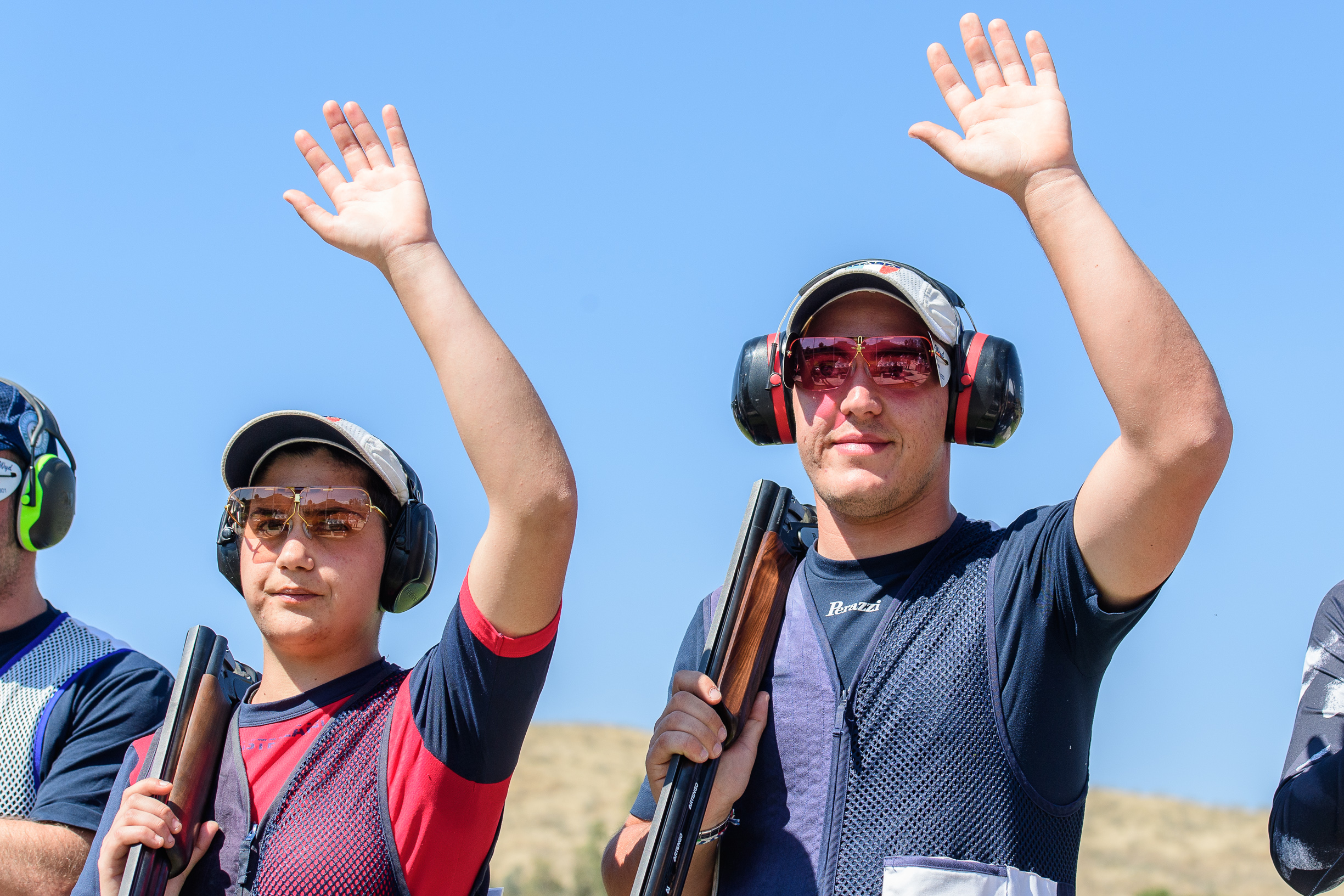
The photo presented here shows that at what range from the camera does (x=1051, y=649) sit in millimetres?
3307

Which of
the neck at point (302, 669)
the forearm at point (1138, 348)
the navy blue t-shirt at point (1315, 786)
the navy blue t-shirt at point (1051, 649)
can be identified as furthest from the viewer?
the neck at point (302, 669)

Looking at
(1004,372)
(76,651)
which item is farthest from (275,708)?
(1004,372)

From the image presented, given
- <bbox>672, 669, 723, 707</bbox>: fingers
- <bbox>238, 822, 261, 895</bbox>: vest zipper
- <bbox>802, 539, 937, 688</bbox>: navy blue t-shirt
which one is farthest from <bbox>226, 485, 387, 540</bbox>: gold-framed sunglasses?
<bbox>802, 539, 937, 688</bbox>: navy blue t-shirt

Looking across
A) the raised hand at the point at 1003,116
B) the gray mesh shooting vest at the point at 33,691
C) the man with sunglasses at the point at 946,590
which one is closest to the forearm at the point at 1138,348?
the man with sunglasses at the point at 946,590

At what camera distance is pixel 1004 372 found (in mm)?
3729

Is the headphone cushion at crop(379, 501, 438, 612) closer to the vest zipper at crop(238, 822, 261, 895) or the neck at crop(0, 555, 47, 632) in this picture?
the vest zipper at crop(238, 822, 261, 895)

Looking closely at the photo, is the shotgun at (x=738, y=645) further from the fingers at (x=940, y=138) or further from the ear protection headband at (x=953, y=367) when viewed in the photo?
the fingers at (x=940, y=138)

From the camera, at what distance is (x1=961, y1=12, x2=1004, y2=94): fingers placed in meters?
3.44

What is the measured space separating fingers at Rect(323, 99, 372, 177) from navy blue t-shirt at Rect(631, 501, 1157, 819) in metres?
1.92

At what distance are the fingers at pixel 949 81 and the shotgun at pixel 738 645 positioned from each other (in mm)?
1144

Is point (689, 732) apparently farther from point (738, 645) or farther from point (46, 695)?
point (46, 695)

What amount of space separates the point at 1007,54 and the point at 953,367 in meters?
0.86

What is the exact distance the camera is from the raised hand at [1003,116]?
3201mm

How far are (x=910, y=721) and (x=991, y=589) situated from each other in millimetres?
405
